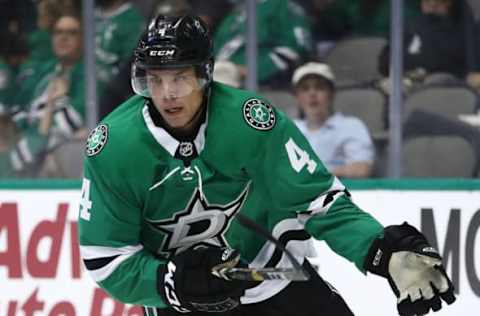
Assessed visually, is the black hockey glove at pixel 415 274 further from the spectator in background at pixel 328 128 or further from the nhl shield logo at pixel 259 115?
the spectator in background at pixel 328 128

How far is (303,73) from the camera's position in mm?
5441

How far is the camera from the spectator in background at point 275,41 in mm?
5465

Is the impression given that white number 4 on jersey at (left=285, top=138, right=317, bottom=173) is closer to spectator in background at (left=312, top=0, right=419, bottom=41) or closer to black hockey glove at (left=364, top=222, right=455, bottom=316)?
black hockey glove at (left=364, top=222, right=455, bottom=316)

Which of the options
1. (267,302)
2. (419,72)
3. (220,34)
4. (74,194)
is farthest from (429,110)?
(267,302)

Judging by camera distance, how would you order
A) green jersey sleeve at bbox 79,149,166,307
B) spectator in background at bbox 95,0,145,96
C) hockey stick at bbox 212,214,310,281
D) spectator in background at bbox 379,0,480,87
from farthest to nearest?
spectator in background at bbox 95,0,145,96
spectator in background at bbox 379,0,480,87
green jersey sleeve at bbox 79,149,166,307
hockey stick at bbox 212,214,310,281

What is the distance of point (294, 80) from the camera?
5457 mm

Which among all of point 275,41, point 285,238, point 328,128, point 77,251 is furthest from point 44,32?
point 285,238

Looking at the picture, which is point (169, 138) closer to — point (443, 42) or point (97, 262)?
point (97, 262)

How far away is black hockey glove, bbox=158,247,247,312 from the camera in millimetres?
2488

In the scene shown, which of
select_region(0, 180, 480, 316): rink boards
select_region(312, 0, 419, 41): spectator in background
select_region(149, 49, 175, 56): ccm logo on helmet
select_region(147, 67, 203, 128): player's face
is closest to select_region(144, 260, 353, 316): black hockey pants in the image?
select_region(147, 67, 203, 128): player's face

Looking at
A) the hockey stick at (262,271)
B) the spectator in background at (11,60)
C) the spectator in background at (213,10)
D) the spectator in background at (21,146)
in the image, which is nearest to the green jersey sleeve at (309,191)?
the hockey stick at (262,271)

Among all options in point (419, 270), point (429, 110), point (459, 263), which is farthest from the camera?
point (429, 110)

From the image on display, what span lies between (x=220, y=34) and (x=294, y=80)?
0.46 m

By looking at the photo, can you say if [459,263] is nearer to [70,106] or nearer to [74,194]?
[74,194]
